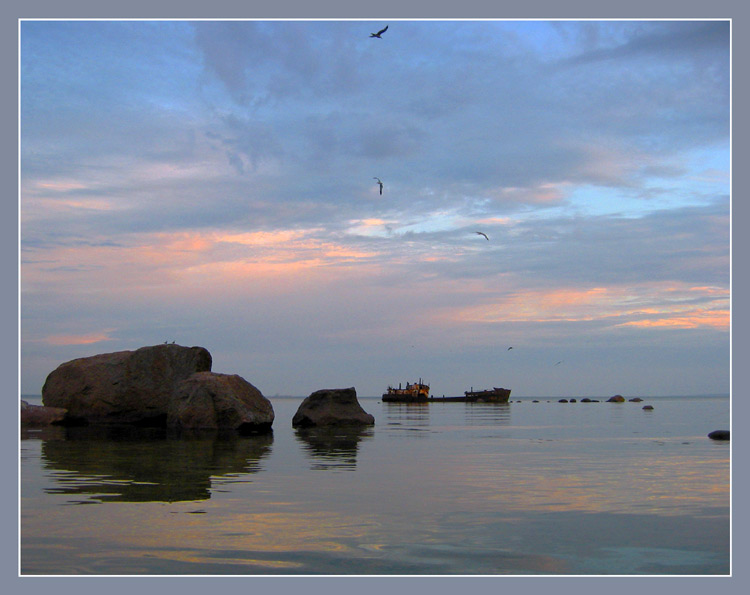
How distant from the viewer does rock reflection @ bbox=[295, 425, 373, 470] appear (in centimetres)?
2014

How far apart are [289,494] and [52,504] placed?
4222 millimetres

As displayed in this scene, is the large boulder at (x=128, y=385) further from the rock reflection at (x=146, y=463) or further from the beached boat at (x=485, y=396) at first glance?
the beached boat at (x=485, y=396)

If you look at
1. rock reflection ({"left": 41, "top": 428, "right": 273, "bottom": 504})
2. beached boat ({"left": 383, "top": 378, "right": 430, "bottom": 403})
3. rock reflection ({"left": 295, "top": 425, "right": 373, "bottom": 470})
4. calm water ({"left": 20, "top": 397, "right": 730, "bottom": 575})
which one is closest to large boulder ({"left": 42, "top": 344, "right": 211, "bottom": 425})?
rock reflection ({"left": 295, "top": 425, "right": 373, "bottom": 470})

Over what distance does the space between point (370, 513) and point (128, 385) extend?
102ft

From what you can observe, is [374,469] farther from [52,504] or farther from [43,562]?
[43,562]

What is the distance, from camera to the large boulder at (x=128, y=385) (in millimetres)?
39625

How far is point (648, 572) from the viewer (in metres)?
8.62

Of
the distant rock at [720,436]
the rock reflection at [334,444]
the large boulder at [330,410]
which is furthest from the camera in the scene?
the large boulder at [330,410]

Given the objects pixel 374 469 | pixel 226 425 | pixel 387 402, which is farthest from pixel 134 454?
pixel 387 402

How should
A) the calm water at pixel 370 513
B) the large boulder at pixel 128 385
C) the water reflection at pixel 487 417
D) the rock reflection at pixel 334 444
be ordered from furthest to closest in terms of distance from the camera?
the water reflection at pixel 487 417 < the large boulder at pixel 128 385 < the rock reflection at pixel 334 444 < the calm water at pixel 370 513

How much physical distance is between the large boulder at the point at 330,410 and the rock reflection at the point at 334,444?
1.53ft

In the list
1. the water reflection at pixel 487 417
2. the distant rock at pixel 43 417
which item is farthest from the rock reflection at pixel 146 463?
the water reflection at pixel 487 417

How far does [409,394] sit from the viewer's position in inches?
5212

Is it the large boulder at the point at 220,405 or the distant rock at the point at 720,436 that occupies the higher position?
the large boulder at the point at 220,405
